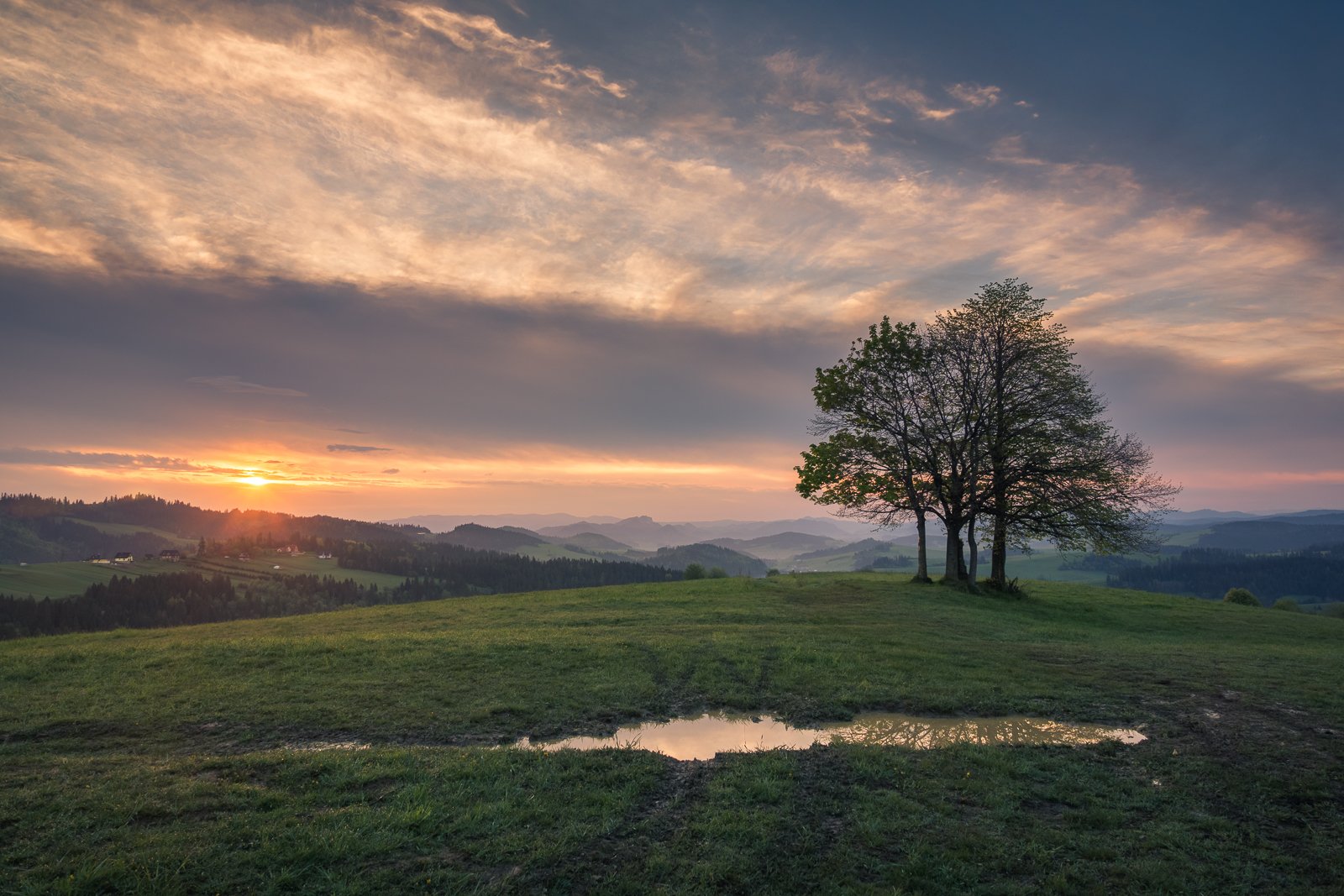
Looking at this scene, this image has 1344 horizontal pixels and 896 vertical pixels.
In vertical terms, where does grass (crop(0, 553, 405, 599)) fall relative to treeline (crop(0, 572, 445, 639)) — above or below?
above

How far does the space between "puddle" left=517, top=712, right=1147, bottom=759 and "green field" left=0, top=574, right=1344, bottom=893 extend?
626mm

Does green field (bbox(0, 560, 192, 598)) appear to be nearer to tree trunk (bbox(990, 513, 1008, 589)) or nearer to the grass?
the grass

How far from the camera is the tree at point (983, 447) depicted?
3600 cm

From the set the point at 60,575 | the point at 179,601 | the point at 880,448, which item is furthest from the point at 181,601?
the point at 880,448

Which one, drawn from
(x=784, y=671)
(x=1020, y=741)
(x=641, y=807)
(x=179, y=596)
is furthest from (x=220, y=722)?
(x=179, y=596)

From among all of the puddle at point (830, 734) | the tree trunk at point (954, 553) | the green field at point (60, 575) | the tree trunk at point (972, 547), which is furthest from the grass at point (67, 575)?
the puddle at point (830, 734)

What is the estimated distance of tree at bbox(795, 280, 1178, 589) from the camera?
118ft

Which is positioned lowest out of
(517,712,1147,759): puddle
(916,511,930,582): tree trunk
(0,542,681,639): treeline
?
(0,542,681,639): treeline

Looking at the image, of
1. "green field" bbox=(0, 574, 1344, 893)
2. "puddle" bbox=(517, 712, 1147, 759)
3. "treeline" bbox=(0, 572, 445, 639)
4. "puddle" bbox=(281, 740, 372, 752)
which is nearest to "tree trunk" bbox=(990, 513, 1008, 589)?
"green field" bbox=(0, 574, 1344, 893)

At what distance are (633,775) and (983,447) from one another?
1335 inches

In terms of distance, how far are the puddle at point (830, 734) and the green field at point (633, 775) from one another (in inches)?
24.6

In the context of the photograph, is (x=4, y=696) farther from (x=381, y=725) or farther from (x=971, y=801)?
(x=971, y=801)

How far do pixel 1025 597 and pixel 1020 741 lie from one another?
90.2 ft

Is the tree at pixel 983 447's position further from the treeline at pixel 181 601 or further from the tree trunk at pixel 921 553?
the treeline at pixel 181 601
